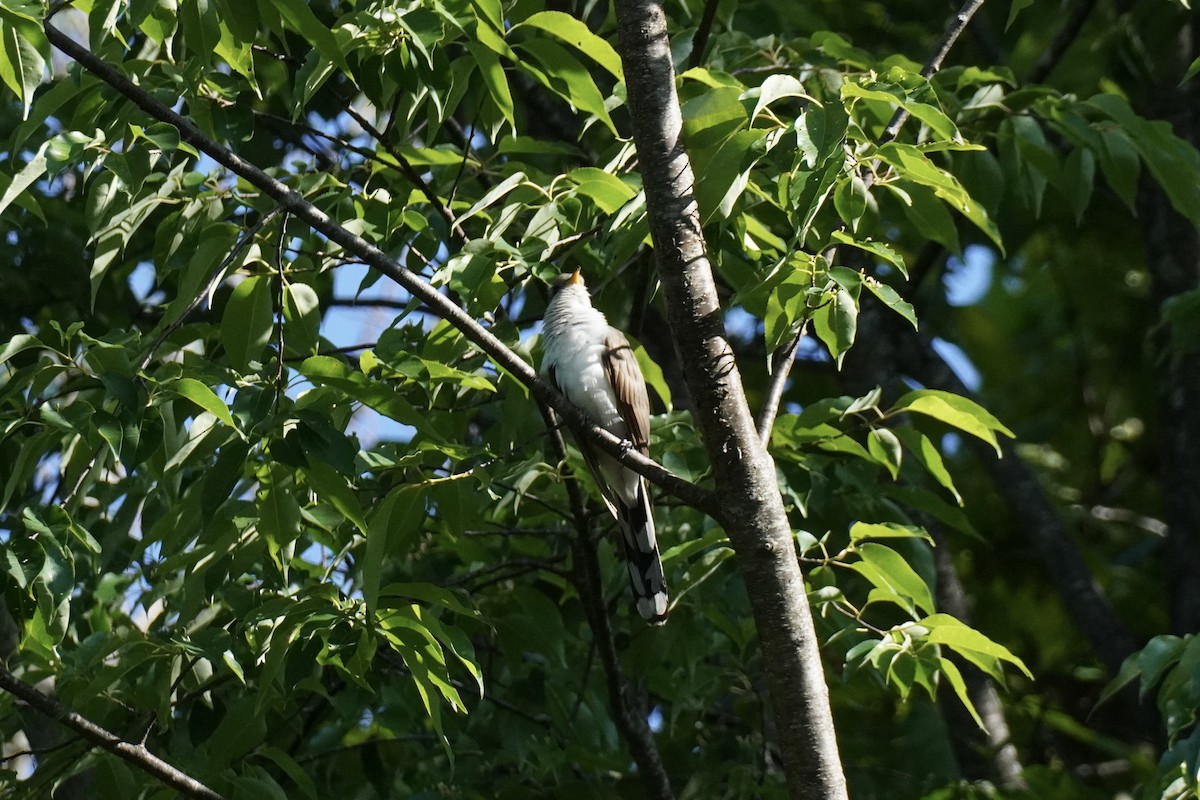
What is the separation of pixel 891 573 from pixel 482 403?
1379 millimetres

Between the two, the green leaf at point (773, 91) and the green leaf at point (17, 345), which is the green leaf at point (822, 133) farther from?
the green leaf at point (17, 345)

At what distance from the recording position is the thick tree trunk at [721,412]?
257 cm

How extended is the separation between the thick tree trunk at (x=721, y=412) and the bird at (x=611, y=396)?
1.00 meters

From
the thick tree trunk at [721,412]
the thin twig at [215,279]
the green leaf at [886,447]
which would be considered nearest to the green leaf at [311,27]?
the thin twig at [215,279]

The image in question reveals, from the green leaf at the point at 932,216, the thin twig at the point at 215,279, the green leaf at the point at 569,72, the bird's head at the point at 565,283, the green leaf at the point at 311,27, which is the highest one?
the green leaf at the point at 311,27

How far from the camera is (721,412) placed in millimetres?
2592

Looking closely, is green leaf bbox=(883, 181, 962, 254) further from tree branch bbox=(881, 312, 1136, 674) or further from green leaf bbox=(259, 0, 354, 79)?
tree branch bbox=(881, 312, 1136, 674)

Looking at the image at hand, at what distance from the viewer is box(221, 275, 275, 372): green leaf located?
3023 mm

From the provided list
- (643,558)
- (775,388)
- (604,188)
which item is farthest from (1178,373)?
(604,188)

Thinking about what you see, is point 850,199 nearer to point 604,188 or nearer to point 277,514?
point 604,188

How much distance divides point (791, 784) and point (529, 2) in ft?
6.08

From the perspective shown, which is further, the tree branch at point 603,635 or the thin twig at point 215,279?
the tree branch at point 603,635

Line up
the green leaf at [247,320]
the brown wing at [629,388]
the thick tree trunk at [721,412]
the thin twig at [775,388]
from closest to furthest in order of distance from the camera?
1. the thick tree trunk at [721,412]
2. the thin twig at [775,388]
3. the green leaf at [247,320]
4. the brown wing at [629,388]

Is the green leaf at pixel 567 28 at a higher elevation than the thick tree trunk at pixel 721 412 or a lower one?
higher
